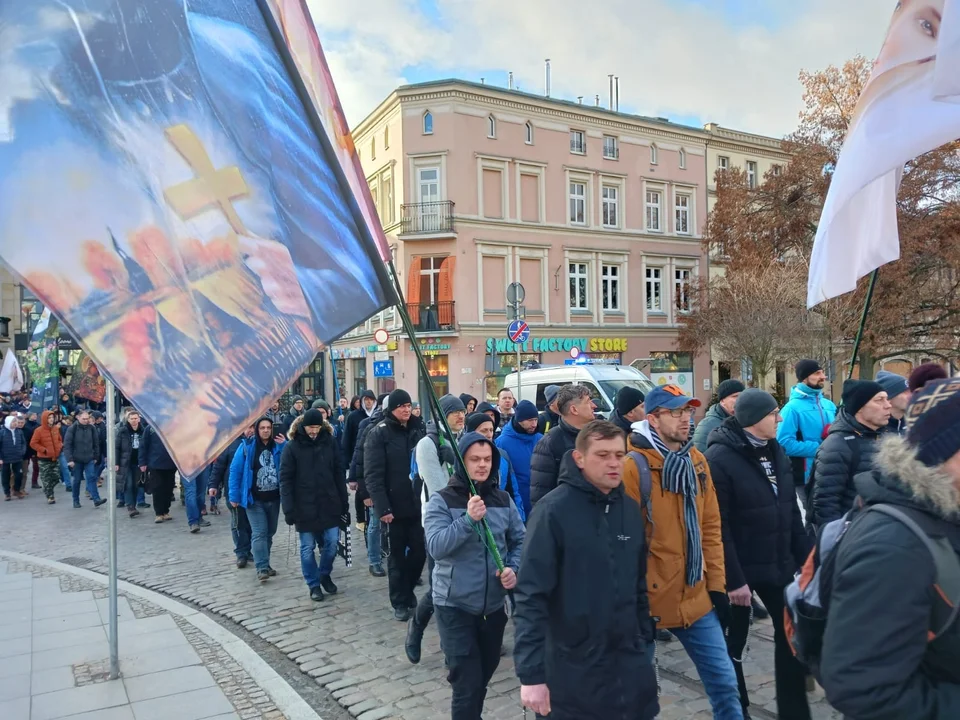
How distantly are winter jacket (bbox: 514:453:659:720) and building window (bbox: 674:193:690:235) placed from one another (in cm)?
3626

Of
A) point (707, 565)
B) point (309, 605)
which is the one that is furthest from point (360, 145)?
point (707, 565)

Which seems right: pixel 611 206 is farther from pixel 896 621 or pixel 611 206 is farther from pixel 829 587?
pixel 896 621

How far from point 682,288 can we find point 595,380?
75.1ft

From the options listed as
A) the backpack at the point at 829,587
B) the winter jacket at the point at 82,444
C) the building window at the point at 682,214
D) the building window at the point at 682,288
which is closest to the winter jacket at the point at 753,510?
the backpack at the point at 829,587

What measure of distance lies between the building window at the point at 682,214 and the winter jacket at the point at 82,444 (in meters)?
30.5

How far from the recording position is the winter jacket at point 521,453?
638 centimetres

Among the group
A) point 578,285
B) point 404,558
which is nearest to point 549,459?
point 404,558

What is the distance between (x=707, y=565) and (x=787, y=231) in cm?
2841

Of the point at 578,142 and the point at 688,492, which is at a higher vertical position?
the point at 578,142

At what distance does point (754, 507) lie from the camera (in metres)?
4.22

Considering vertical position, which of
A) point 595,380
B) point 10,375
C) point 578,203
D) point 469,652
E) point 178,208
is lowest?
point 469,652

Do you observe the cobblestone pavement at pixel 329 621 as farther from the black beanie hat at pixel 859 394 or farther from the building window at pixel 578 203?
the building window at pixel 578 203

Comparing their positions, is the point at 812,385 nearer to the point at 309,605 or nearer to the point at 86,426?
the point at 309,605

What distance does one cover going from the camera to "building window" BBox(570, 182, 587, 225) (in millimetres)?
34125
